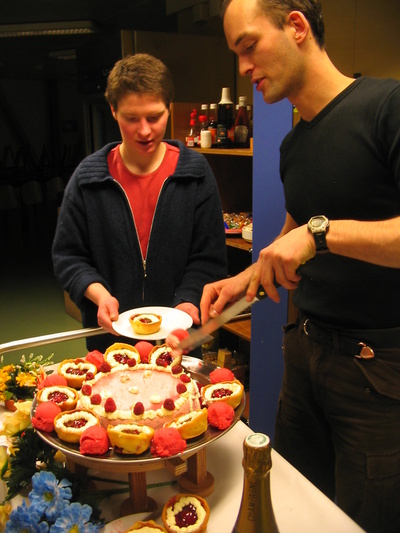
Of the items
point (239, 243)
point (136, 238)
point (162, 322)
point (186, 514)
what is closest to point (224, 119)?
point (239, 243)

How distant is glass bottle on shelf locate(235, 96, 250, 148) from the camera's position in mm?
2574

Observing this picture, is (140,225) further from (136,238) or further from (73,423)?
(73,423)

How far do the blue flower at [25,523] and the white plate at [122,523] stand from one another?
129mm

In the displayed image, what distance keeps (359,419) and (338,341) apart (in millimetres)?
194

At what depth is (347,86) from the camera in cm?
128

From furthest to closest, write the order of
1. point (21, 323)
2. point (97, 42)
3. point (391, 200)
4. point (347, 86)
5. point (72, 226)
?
point (21, 323)
point (97, 42)
point (72, 226)
point (347, 86)
point (391, 200)

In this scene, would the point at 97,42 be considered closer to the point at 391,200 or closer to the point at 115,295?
the point at 115,295

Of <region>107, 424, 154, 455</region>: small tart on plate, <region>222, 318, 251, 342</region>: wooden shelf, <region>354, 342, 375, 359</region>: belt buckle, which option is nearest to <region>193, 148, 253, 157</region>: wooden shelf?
<region>222, 318, 251, 342</region>: wooden shelf

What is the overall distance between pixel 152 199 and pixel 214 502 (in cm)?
97

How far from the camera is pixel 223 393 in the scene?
109 centimetres

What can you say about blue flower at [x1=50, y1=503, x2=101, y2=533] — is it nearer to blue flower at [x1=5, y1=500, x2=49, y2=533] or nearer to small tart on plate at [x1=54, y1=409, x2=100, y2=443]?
blue flower at [x1=5, y1=500, x2=49, y2=533]

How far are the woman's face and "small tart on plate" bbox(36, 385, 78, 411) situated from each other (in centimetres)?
78

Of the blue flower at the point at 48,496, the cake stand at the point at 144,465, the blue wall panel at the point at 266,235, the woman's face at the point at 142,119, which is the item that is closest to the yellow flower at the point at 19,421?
the cake stand at the point at 144,465

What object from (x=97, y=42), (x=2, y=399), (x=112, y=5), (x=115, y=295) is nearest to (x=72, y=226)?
(x=115, y=295)
